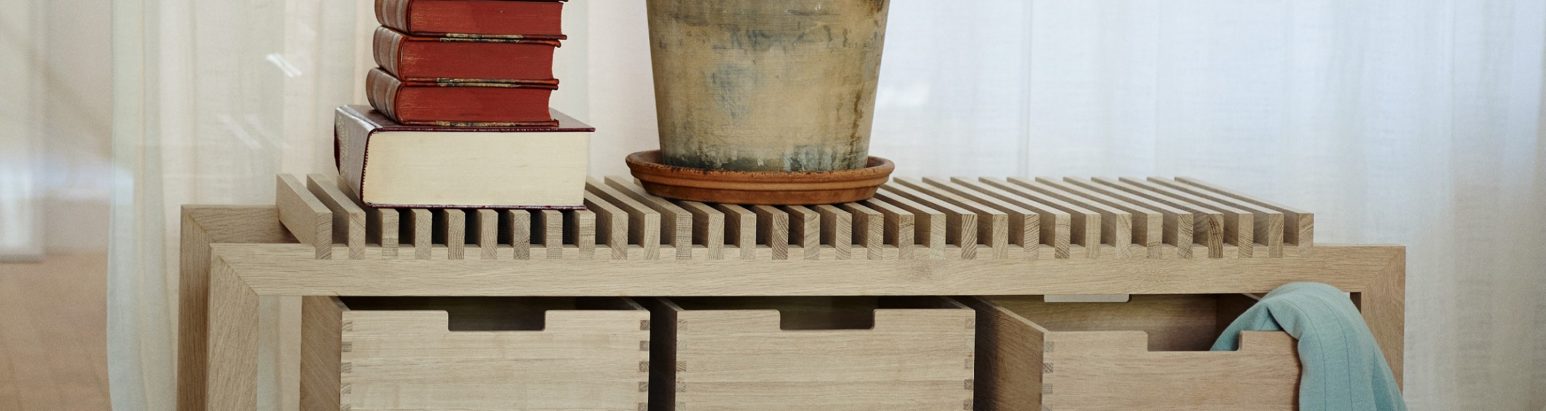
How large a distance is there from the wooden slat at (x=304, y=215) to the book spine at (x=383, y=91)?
0.09 m

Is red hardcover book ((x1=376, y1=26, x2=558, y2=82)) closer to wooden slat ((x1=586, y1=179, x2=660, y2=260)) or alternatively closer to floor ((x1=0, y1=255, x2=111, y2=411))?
wooden slat ((x1=586, y1=179, x2=660, y2=260))

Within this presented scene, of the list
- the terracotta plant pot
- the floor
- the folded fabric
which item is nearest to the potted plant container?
the terracotta plant pot

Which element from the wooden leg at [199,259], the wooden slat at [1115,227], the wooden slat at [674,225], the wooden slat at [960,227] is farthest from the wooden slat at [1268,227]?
the wooden leg at [199,259]

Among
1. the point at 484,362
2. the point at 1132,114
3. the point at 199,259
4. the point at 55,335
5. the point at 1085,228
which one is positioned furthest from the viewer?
the point at 1132,114

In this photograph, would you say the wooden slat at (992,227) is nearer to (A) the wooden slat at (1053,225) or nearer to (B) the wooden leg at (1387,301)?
(A) the wooden slat at (1053,225)

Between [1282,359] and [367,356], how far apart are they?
0.67 metres

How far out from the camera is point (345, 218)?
111 cm

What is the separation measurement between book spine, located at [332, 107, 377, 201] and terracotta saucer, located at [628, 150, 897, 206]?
0.78 ft

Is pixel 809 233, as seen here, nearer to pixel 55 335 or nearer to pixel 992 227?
pixel 992 227

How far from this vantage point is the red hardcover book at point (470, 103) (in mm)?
1144

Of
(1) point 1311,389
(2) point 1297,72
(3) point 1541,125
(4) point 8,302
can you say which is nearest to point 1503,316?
(3) point 1541,125

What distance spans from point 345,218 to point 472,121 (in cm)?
12

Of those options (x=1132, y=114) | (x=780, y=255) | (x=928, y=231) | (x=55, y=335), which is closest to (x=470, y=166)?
(x=780, y=255)

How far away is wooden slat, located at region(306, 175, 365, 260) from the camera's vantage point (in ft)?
3.56
